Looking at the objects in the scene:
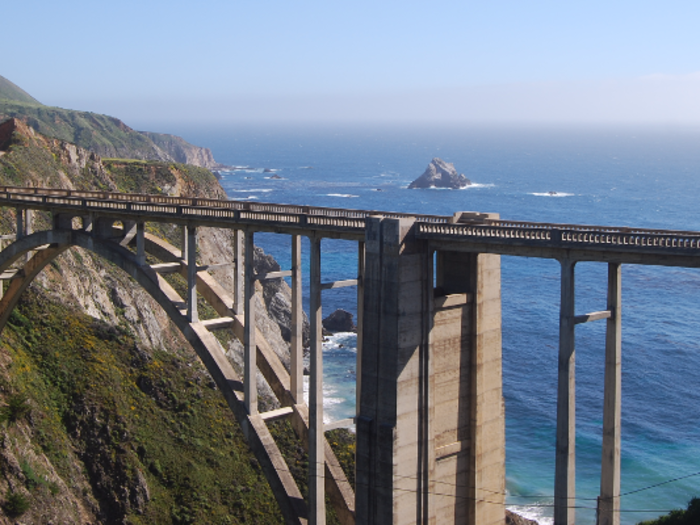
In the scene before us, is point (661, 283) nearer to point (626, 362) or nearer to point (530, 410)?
point (626, 362)

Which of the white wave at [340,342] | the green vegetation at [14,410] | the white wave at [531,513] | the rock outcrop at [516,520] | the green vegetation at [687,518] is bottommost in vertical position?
the white wave at [531,513]

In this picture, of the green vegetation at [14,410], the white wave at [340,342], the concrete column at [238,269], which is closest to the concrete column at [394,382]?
the concrete column at [238,269]

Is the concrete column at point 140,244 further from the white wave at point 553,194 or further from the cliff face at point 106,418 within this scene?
the white wave at point 553,194

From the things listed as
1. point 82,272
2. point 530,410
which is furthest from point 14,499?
point 530,410

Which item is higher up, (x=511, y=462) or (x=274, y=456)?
(x=274, y=456)

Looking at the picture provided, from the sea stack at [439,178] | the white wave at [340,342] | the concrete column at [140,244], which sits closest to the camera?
the concrete column at [140,244]

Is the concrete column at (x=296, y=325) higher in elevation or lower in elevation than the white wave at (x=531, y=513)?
higher

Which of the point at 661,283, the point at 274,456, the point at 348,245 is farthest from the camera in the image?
the point at 348,245
